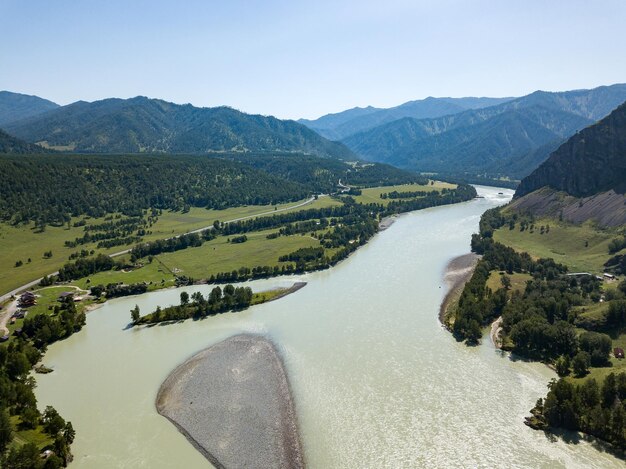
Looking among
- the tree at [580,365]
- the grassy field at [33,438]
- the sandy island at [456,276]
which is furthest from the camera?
the sandy island at [456,276]

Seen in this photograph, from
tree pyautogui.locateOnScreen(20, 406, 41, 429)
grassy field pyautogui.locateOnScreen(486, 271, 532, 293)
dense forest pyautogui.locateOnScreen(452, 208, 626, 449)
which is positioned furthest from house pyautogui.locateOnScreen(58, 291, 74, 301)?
grassy field pyautogui.locateOnScreen(486, 271, 532, 293)

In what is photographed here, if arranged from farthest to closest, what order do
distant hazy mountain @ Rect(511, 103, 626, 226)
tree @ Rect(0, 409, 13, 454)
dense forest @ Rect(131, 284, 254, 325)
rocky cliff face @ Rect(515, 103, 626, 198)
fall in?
rocky cliff face @ Rect(515, 103, 626, 198) → distant hazy mountain @ Rect(511, 103, 626, 226) → dense forest @ Rect(131, 284, 254, 325) → tree @ Rect(0, 409, 13, 454)

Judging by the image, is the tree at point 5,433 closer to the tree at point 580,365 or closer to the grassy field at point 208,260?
the grassy field at point 208,260

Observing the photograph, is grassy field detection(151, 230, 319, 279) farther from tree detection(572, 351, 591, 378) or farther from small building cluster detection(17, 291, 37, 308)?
tree detection(572, 351, 591, 378)

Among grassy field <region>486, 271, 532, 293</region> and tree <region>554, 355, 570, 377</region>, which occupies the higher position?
grassy field <region>486, 271, 532, 293</region>

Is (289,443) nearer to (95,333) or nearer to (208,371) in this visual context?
(208,371)

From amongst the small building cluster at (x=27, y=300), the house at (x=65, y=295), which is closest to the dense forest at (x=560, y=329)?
the house at (x=65, y=295)

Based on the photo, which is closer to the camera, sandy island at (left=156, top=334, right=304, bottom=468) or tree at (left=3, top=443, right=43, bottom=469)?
tree at (left=3, top=443, right=43, bottom=469)
